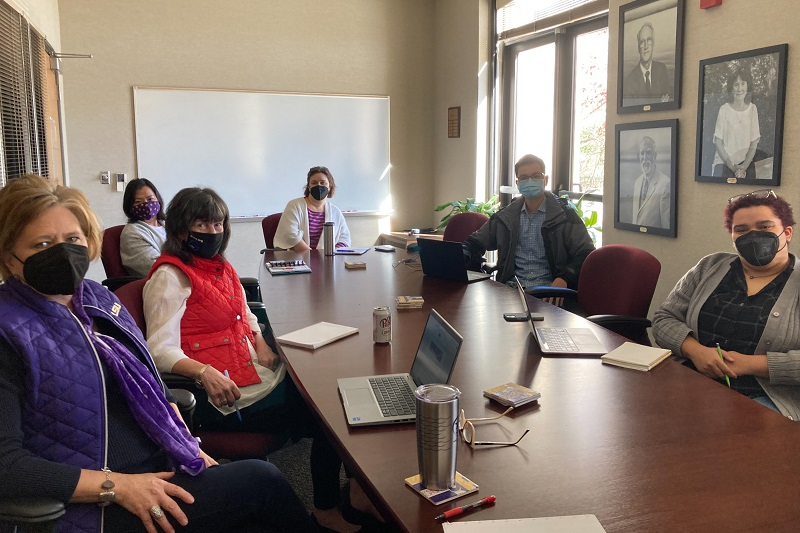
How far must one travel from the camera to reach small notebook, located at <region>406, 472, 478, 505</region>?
1.22 metres

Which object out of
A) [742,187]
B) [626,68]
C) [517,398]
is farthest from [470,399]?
[626,68]

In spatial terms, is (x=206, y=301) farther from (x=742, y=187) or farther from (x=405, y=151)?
(x=405, y=151)

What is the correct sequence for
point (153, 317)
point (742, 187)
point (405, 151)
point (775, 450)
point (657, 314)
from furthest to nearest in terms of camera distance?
1. point (405, 151)
2. point (742, 187)
3. point (657, 314)
4. point (153, 317)
5. point (775, 450)

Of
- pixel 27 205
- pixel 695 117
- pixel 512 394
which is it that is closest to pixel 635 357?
pixel 512 394

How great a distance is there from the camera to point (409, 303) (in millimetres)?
2729

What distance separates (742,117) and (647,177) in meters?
0.74

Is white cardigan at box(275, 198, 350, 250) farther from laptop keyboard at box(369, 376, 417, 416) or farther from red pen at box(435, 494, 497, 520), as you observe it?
red pen at box(435, 494, 497, 520)

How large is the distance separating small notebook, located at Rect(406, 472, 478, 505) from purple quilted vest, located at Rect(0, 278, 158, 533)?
726 millimetres

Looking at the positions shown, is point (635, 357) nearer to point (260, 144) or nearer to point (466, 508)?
point (466, 508)

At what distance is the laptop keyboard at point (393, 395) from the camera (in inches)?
64.2

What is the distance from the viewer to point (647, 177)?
383 centimetres

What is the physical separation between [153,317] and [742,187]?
2746 millimetres

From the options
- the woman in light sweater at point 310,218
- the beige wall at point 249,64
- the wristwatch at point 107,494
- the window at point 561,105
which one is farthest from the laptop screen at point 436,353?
the beige wall at point 249,64

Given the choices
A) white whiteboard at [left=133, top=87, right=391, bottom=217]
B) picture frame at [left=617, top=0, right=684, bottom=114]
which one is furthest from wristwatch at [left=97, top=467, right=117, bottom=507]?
white whiteboard at [left=133, top=87, right=391, bottom=217]
